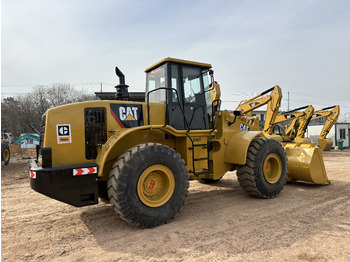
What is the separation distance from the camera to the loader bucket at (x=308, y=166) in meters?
6.81

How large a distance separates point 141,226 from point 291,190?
432 centimetres

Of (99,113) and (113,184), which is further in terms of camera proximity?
(99,113)

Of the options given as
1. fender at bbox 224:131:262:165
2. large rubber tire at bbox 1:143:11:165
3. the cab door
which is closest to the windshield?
the cab door

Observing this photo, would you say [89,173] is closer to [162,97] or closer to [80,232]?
[80,232]

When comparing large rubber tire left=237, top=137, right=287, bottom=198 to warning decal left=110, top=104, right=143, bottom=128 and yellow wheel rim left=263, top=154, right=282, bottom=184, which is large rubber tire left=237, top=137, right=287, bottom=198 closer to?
yellow wheel rim left=263, top=154, right=282, bottom=184

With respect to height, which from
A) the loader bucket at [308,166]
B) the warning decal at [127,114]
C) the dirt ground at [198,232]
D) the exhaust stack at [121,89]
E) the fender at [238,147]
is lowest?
the dirt ground at [198,232]

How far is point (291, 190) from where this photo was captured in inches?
263

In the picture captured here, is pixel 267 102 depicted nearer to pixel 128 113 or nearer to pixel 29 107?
pixel 128 113

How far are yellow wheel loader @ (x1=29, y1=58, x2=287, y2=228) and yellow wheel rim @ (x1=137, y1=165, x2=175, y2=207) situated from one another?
16 millimetres

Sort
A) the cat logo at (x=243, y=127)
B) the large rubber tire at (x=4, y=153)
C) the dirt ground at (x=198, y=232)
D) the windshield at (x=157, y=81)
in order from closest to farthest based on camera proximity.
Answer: the dirt ground at (x=198, y=232)
the windshield at (x=157, y=81)
the cat logo at (x=243, y=127)
the large rubber tire at (x=4, y=153)

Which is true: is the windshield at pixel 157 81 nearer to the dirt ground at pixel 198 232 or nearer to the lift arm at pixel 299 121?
the dirt ground at pixel 198 232

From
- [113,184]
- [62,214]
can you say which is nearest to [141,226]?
[113,184]

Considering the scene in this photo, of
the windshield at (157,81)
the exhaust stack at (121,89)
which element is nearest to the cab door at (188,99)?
the windshield at (157,81)

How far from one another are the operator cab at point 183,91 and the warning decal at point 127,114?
33 cm
